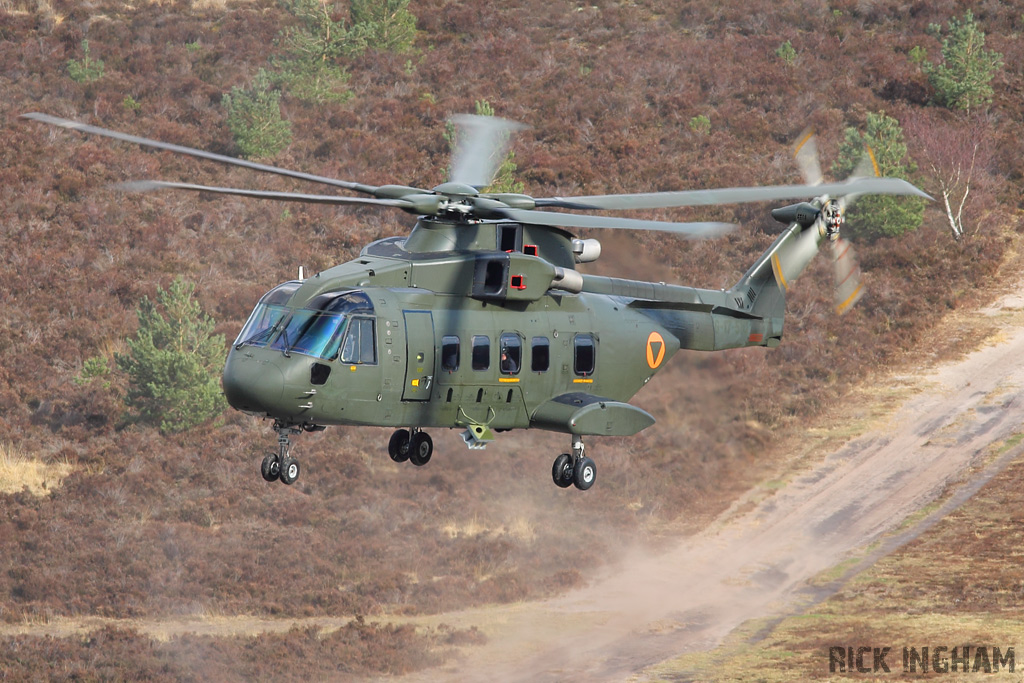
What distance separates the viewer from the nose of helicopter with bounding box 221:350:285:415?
17.8 meters

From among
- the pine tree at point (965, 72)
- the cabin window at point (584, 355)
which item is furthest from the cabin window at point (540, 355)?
the pine tree at point (965, 72)

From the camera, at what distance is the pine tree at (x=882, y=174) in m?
44.9

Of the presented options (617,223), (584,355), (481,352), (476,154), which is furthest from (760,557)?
(617,223)

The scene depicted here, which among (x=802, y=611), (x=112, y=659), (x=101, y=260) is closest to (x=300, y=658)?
(x=112, y=659)

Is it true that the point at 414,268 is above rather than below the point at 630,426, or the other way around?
above

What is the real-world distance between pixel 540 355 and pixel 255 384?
5073mm

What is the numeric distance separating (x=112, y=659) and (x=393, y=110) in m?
28.4

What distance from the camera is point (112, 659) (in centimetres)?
3030

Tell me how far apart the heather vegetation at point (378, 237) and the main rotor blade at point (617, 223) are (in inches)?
273

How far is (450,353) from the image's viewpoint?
64.5ft

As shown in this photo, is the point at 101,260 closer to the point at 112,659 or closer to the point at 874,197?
the point at 112,659

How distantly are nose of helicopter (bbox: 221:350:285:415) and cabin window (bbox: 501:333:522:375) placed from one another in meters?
3.89

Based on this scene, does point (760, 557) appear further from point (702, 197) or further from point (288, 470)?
point (288, 470)

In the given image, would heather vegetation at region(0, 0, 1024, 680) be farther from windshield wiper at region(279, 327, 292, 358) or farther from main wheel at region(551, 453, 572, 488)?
windshield wiper at region(279, 327, 292, 358)
